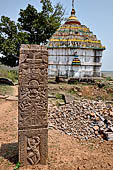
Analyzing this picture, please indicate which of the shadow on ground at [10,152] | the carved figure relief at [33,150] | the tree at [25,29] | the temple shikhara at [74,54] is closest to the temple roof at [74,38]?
the temple shikhara at [74,54]

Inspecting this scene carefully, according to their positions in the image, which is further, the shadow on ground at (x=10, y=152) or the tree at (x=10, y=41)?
the tree at (x=10, y=41)

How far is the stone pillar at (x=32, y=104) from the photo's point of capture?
3117 mm

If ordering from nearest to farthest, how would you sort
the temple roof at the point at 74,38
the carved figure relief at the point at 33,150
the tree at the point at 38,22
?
the carved figure relief at the point at 33,150 → the temple roof at the point at 74,38 → the tree at the point at 38,22

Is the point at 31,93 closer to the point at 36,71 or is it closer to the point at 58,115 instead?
the point at 36,71

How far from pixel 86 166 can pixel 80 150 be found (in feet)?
2.68

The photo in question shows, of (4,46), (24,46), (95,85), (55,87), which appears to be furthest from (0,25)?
(24,46)

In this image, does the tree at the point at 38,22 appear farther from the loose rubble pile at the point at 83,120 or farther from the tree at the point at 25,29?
the loose rubble pile at the point at 83,120

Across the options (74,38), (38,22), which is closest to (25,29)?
(38,22)

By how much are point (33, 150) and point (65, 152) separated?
1237 mm

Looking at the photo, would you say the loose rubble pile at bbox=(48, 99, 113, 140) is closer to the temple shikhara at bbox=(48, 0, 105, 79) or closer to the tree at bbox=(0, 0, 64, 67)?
the temple shikhara at bbox=(48, 0, 105, 79)

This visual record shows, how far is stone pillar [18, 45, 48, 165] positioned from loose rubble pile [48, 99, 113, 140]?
2353 mm

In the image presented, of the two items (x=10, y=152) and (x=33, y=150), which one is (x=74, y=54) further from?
(x=33, y=150)

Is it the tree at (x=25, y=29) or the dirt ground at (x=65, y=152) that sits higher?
the tree at (x=25, y=29)

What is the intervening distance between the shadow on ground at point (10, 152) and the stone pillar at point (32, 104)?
0.38 m
